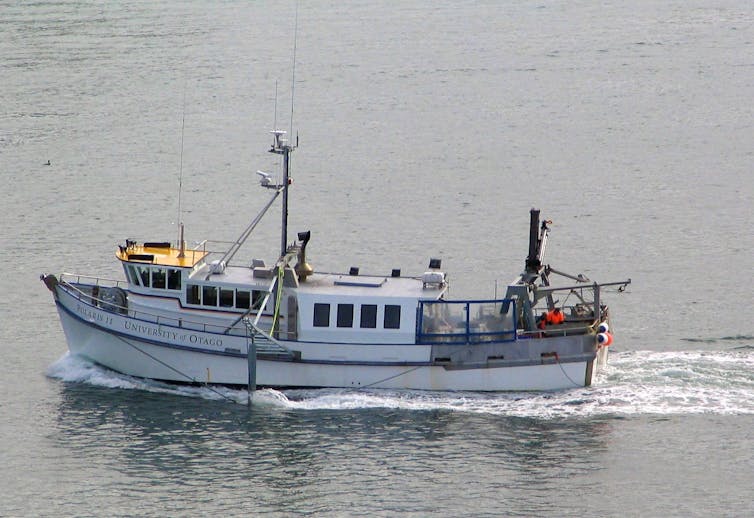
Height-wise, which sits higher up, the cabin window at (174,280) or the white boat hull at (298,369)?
the cabin window at (174,280)

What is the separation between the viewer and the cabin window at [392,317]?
49844mm

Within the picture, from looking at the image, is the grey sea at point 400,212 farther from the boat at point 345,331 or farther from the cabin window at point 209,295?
the cabin window at point 209,295

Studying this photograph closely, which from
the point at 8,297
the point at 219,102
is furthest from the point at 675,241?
the point at 219,102

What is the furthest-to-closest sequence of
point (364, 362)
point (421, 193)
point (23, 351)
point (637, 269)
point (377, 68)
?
point (377, 68) → point (421, 193) → point (637, 269) → point (23, 351) → point (364, 362)

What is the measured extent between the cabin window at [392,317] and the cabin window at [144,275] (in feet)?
29.0

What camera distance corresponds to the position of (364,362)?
49.8 meters

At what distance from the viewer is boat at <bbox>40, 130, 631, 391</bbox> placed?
49844mm

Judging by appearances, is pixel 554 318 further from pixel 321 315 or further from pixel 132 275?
pixel 132 275

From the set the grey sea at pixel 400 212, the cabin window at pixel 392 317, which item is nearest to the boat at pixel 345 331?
the cabin window at pixel 392 317

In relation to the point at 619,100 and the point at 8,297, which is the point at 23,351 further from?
the point at 619,100

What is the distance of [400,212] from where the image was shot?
75250 millimetres

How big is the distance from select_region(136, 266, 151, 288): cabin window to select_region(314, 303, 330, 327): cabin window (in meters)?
6.39

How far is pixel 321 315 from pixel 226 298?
3638 millimetres

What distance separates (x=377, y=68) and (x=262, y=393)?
61.9 m
